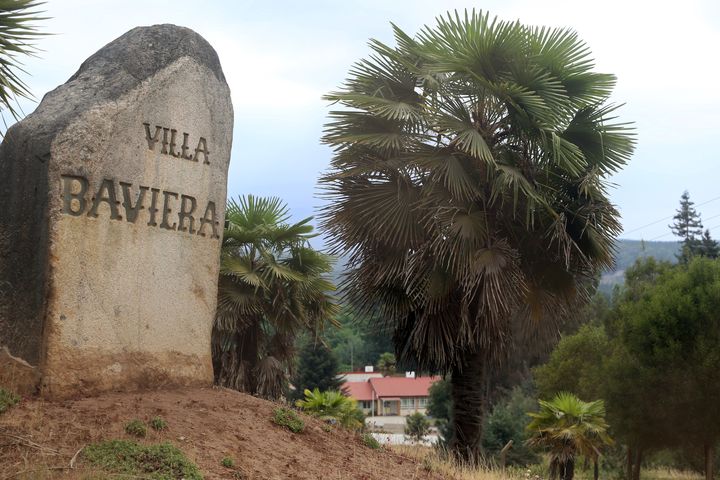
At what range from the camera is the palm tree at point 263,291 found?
16156 mm

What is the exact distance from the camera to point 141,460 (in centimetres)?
660

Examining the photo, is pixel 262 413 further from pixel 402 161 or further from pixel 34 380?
pixel 402 161

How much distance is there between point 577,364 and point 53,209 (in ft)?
82.2

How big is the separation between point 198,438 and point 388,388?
63.4m

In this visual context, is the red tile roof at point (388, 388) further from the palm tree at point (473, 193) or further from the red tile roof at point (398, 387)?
the palm tree at point (473, 193)

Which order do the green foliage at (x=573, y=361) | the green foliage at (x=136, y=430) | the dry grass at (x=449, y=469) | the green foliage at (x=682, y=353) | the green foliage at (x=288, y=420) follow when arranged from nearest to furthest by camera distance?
the green foliage at (x=136, y=430) → the green foliage at (x=288, y=420) → the dry grass at (x=449, y=469) → the green foliage at (x=682, y=353) → the green foliage at (x=573, y=361)

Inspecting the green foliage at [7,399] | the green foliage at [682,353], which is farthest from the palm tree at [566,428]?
the green foliage at [7,399]

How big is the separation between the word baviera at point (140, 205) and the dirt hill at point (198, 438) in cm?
174

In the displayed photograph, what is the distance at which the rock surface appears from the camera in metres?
7.81

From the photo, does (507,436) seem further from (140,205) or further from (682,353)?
(140,205)

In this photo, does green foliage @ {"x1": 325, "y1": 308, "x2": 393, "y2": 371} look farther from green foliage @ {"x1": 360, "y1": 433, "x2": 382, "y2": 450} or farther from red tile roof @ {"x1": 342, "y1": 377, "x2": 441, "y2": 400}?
green foliage @ {"x1": 360, "y1": 433, "x2": 382, "y2": 450}

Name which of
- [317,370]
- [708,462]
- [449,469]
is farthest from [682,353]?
[317,370]

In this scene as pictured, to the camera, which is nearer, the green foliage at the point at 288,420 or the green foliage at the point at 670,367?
the green foliage at the point at 288,420

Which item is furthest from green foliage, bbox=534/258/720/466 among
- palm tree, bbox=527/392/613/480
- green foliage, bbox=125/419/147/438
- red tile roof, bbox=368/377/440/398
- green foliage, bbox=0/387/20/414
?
red tile roof, bbox=368/377/440/398
